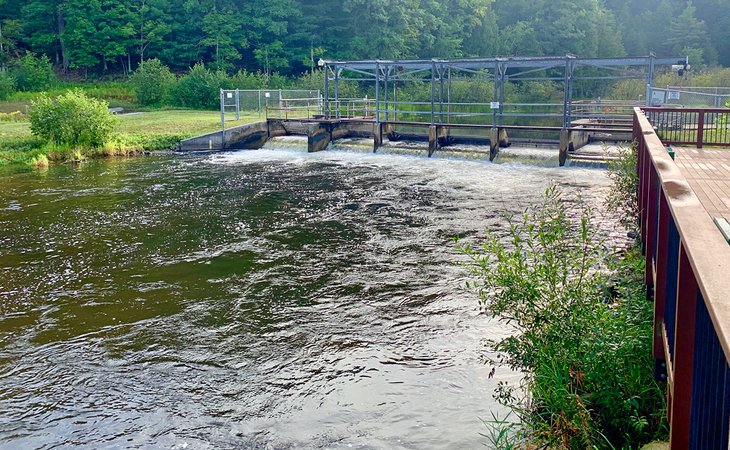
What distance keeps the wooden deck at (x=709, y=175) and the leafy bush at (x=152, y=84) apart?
3699 centimetres

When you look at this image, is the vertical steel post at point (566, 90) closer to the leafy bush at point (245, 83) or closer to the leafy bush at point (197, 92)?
the leafy bush at point (245, 83)

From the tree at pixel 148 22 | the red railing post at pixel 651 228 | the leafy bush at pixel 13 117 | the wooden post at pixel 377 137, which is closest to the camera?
the red railing post at pixel 651 228

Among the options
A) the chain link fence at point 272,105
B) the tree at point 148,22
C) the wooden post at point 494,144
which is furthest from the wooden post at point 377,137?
the tree at point 148,22

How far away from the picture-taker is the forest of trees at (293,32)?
57.9m

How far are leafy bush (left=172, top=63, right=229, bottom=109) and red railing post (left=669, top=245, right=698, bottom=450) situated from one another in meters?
42.3

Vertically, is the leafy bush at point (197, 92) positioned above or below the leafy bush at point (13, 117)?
above

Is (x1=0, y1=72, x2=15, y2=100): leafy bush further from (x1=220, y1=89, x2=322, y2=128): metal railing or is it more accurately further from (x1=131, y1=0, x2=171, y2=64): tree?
(x1=220, y1=89, x2=322, y2=128): metal railing

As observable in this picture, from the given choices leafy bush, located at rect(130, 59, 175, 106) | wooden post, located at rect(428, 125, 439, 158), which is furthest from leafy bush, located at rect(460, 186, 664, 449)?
leafy bush, located at rect(130, 59, 175, 106)

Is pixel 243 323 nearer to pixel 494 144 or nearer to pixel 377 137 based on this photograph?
pixel 494 144

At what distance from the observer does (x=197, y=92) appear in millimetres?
43562

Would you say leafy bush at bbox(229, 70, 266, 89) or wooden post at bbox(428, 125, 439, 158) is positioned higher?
leafy bush at bbox(229, 70, 266, 89)

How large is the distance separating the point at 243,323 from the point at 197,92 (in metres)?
37.2

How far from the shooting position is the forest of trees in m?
57.9

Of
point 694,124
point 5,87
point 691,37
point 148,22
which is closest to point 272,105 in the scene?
point 694,124
